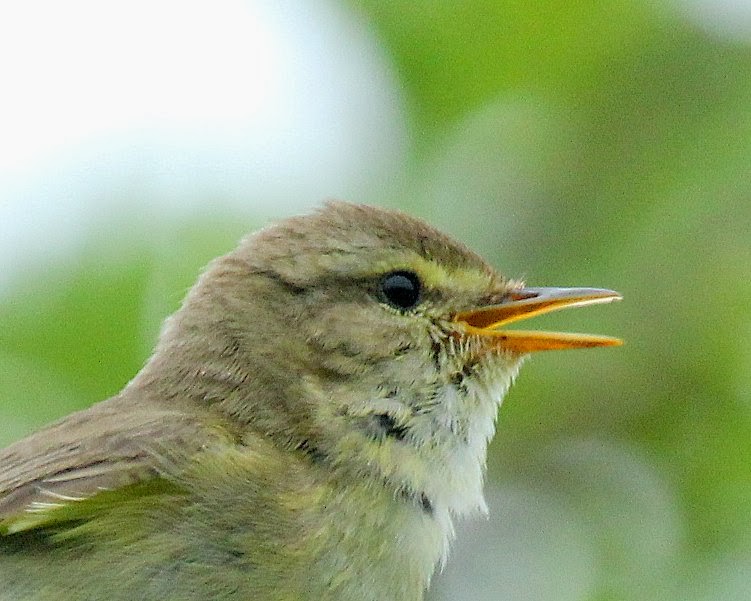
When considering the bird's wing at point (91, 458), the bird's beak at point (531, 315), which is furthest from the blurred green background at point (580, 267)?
the bird's wing at point (91, 458)

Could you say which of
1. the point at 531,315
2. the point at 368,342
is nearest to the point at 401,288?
the point at 368,342

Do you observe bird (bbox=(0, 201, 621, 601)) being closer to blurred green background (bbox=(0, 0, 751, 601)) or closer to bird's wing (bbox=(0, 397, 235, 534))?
bird's wing (bbox=(0, 397, 235, 534))

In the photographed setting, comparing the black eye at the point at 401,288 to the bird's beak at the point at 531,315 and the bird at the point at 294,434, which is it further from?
the bird's beak at the point at 531,315

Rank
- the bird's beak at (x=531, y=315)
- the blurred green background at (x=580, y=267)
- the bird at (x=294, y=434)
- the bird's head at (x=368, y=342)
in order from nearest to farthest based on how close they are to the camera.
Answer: the bird at (x=294, y=434), the bird's head at (x=368, y=342), the bird's beak at (x=531, y=315), the blurred green background at (x=580, y=267)

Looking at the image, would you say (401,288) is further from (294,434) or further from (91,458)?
(91,458)

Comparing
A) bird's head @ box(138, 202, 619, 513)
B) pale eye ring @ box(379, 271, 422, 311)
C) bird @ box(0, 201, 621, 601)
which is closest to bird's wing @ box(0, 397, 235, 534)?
bird @ box(0, 201, 621, 601)

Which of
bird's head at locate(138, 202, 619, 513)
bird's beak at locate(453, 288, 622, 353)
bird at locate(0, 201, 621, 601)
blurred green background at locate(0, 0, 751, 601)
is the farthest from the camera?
blurred green background at locate(0, 0, 751, 601)
